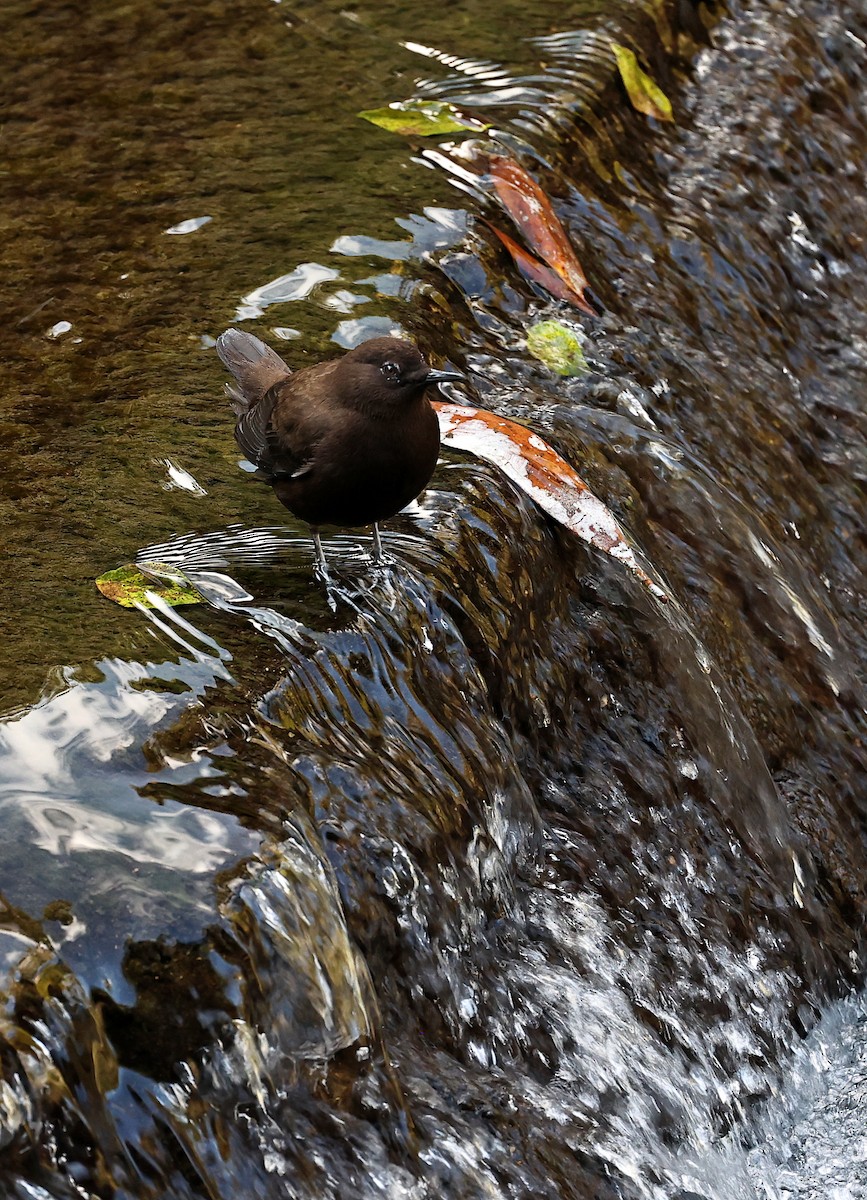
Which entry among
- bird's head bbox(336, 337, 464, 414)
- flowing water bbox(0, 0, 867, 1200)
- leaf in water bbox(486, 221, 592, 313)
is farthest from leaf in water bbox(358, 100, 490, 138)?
bird's head bbox(336, 337, 464, 414)

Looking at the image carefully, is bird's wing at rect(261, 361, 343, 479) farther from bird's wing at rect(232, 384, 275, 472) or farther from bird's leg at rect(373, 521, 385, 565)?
bird's leg at rect(373, 521, 385, 565)

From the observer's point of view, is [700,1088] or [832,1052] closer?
[700,1088]

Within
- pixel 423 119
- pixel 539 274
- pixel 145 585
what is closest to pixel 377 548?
pixel 145 585

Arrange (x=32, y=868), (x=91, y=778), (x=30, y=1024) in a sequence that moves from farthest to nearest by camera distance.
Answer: (x=91, y=778) → (x=32, y=868) → (x=30, y=1024)

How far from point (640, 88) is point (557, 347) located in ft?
7.33

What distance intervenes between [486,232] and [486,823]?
8.87ft

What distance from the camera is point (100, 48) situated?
721 centimetres

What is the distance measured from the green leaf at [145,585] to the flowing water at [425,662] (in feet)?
0.20

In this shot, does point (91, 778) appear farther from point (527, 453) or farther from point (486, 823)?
point (527, 453)

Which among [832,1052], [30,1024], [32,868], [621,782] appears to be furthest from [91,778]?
[832,1052]

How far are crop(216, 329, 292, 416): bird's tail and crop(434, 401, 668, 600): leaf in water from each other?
2.00 ft

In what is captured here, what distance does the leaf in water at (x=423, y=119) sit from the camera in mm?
6613

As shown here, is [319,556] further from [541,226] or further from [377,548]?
[541,226]

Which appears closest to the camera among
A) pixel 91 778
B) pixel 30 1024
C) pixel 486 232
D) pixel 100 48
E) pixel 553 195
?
pixel 30 1024
